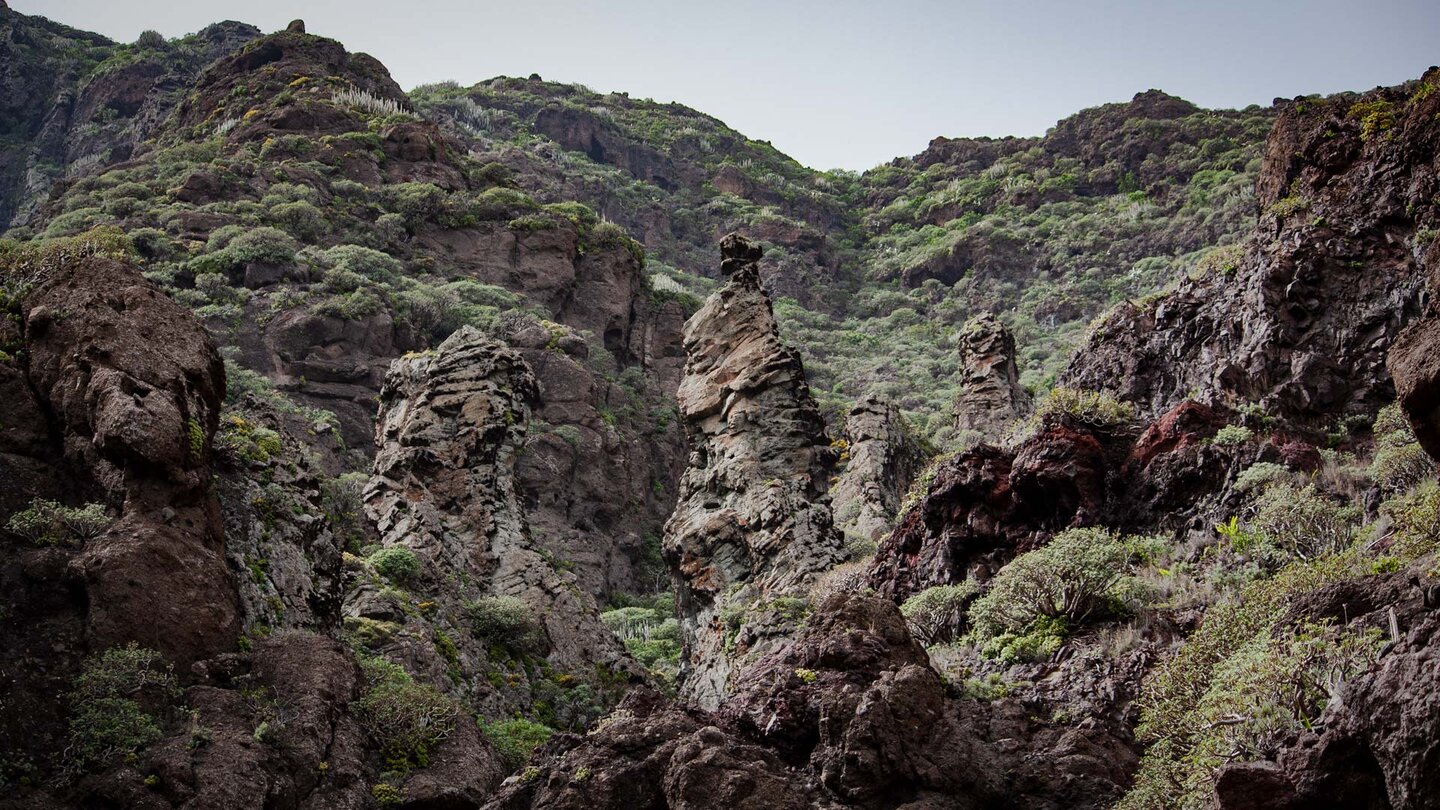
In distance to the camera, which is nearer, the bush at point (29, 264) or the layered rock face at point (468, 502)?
the bush at point (29, 264)

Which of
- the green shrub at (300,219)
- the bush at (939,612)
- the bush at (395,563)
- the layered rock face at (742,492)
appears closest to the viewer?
the bush at (939,612)

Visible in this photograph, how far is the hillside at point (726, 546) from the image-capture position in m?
10.8

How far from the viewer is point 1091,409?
19.7 metres

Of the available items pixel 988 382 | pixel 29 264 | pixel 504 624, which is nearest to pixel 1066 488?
pixel 504 624

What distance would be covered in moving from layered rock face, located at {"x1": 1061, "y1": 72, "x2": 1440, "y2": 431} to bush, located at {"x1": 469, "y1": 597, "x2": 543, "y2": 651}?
14.5m

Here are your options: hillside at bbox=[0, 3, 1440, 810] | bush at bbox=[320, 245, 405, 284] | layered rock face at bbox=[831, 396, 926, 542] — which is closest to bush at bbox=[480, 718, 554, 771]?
hillside at bbox=[0, 3, 1440, 810]

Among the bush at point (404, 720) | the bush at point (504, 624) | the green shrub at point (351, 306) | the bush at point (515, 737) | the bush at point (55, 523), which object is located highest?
the green shrub at point (351, 306)

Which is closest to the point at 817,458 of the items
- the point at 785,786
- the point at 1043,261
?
the point at 785,786

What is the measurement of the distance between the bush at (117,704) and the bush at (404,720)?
9.03ft

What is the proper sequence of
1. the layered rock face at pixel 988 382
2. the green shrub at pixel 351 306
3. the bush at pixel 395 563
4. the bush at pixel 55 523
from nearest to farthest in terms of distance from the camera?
the bush at pixel 55 523, the bush at pixel 395 563, the layered rock face at pixel 988 382, the green shrub at pixel 351 306

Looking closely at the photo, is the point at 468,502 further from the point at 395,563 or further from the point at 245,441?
Answer: the point at 245,441

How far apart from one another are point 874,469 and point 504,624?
18.3 metres

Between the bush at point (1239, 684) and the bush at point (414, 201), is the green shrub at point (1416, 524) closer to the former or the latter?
the bush at point (1239, 684)

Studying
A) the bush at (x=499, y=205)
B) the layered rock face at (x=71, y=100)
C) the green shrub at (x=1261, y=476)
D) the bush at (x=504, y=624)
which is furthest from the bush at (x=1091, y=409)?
the layered rock face at (x=71, y=100)
